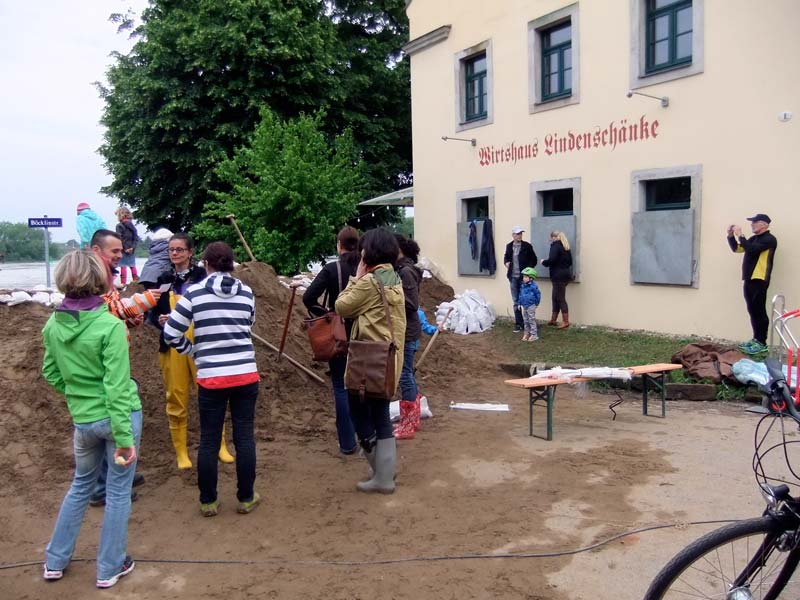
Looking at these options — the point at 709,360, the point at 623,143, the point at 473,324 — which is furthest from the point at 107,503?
the point at 623,143

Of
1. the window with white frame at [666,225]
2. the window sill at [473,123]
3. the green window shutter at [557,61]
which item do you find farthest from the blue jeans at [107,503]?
the window sill at [473,123]

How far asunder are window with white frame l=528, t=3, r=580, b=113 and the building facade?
0.09 ft

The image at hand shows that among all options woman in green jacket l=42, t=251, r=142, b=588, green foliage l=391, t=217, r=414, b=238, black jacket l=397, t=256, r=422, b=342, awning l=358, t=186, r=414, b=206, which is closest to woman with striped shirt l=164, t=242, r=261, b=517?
woman in green jacket l=42, t=251, r=142, b=588

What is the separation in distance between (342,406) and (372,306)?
1179 millimetres

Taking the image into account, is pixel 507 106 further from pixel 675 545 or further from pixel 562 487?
pixel 675 545

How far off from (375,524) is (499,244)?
1027cm

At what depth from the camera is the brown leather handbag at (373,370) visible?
4633 millimetres

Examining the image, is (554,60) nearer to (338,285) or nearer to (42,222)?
(338,285)

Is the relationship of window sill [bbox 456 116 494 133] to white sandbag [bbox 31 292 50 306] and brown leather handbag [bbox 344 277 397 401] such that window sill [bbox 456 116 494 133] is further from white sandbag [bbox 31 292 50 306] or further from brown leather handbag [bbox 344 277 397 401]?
brown leather handbag [bbox 344 277 397 401]

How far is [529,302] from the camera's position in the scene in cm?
1135

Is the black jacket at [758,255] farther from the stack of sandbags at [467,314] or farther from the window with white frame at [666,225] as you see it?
the stack of sandbags at [467,314]

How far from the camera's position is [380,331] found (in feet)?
15.7

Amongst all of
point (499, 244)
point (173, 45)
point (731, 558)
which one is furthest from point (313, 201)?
point (731, 558)

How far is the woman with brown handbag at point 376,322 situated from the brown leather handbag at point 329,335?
36 cm
